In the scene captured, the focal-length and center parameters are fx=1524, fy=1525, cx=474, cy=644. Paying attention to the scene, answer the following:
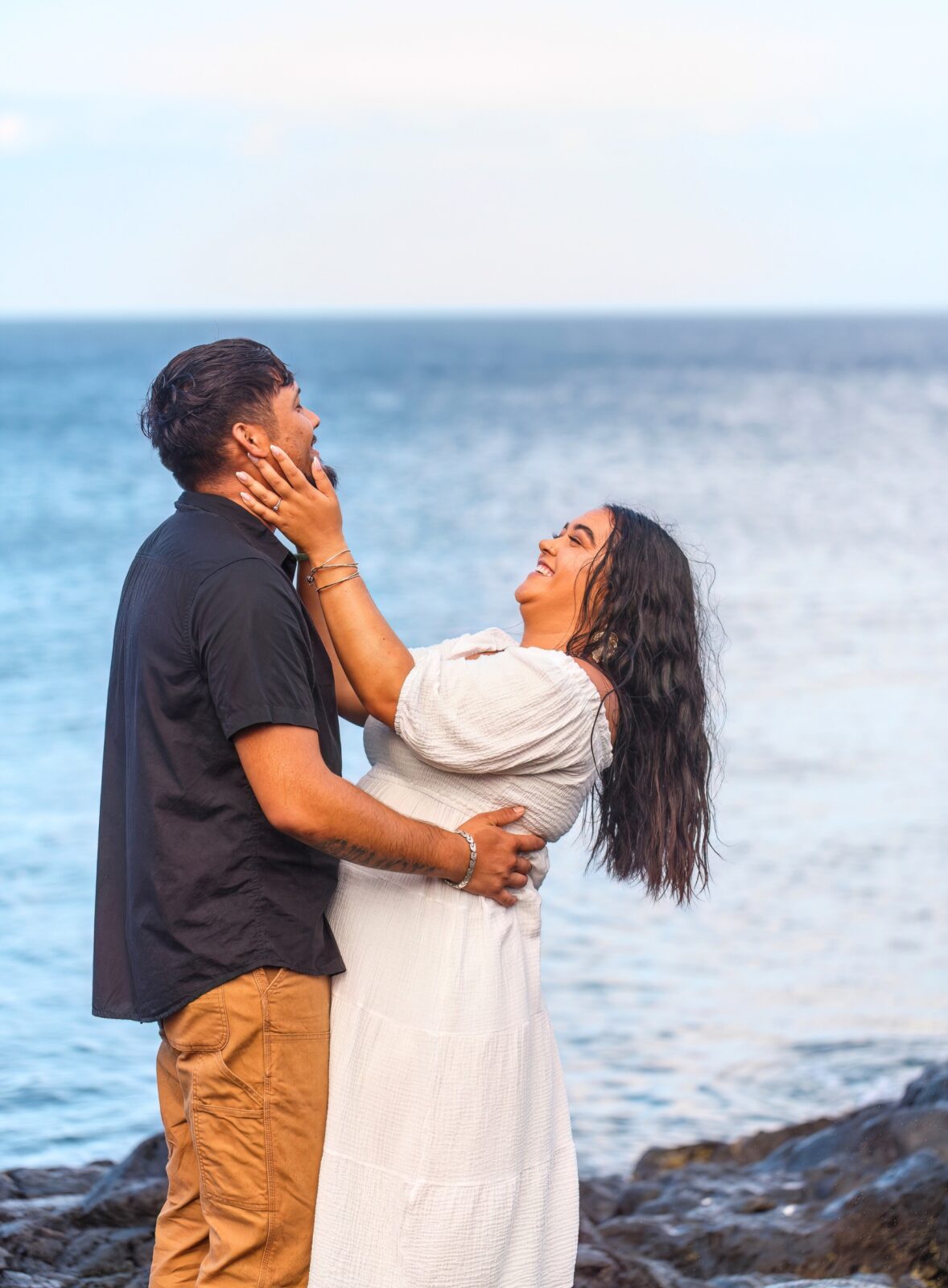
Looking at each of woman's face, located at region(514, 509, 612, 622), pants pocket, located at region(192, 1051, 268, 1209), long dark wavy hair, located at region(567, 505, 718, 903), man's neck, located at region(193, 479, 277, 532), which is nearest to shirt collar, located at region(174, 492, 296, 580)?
man's neck, located at region(193, 479, 277, 532)

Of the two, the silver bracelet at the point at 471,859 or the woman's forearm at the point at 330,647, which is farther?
the woman's forearm at the point at 330,647

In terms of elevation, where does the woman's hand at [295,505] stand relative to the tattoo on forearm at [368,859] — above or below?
above

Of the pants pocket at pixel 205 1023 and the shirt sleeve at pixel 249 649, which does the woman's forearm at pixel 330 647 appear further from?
the pants pocket at pixel 205 1023

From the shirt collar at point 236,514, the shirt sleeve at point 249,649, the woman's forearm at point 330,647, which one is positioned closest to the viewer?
the shirt sleeve at point 249,649

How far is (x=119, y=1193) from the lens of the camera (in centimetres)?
515

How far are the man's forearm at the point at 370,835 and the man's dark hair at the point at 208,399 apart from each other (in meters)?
0.75

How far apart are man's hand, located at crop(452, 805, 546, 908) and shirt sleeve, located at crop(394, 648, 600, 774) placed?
4.2 inches

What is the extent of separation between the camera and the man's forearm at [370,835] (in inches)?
116

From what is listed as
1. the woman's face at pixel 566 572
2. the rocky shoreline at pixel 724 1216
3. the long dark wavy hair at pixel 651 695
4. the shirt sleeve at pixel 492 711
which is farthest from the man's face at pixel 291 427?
the rocky shoreline at pixel 724 1216

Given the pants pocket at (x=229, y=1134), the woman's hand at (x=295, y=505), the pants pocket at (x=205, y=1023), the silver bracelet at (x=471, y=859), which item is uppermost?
the woman's hand at (x=295, y=505)

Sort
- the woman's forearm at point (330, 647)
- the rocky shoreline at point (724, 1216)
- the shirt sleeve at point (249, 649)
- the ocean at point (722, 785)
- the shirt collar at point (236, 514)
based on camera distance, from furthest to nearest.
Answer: the ocean at point (722, 785)
the rocky shoreline at point (724, 1216)
the woman's forearm at point (330, 647)
the shirt collar at point (236, 514)
the shirt sleeve at point (249, 649)

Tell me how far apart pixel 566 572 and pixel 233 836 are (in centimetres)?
102

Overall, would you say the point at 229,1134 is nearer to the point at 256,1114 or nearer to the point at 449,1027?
the point at 256,1114

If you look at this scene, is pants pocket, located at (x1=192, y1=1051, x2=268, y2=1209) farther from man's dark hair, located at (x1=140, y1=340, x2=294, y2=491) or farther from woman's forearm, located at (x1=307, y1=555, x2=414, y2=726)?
man's dark hair, located at (x1=140, y1=340, x2=294, y2=491)
